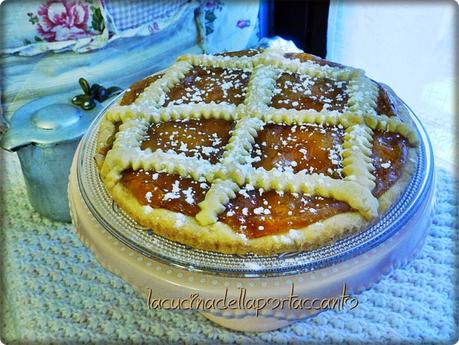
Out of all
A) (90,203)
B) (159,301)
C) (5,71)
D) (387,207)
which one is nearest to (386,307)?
(387,207)

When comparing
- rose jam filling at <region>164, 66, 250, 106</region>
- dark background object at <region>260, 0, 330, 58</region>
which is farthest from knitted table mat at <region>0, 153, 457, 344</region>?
dark background object at <region>260, 0, 330, 58</region>

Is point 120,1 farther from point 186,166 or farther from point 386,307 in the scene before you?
point 386,307

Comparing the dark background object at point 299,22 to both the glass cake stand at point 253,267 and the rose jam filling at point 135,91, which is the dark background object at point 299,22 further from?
the glass cake stand at point 253,267

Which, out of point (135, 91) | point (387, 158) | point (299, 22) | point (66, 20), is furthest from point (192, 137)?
point (299, 22)

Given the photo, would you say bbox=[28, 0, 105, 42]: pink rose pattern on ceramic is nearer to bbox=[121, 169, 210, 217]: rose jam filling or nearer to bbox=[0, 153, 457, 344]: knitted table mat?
bbox=[0, 153, 457, 344]: knitted table mat

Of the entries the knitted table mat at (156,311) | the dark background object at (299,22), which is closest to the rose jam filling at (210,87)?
the knitted table mat at (156,311)

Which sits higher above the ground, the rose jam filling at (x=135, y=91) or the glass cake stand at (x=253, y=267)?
the rose jam filling at (x=135, y=91)
